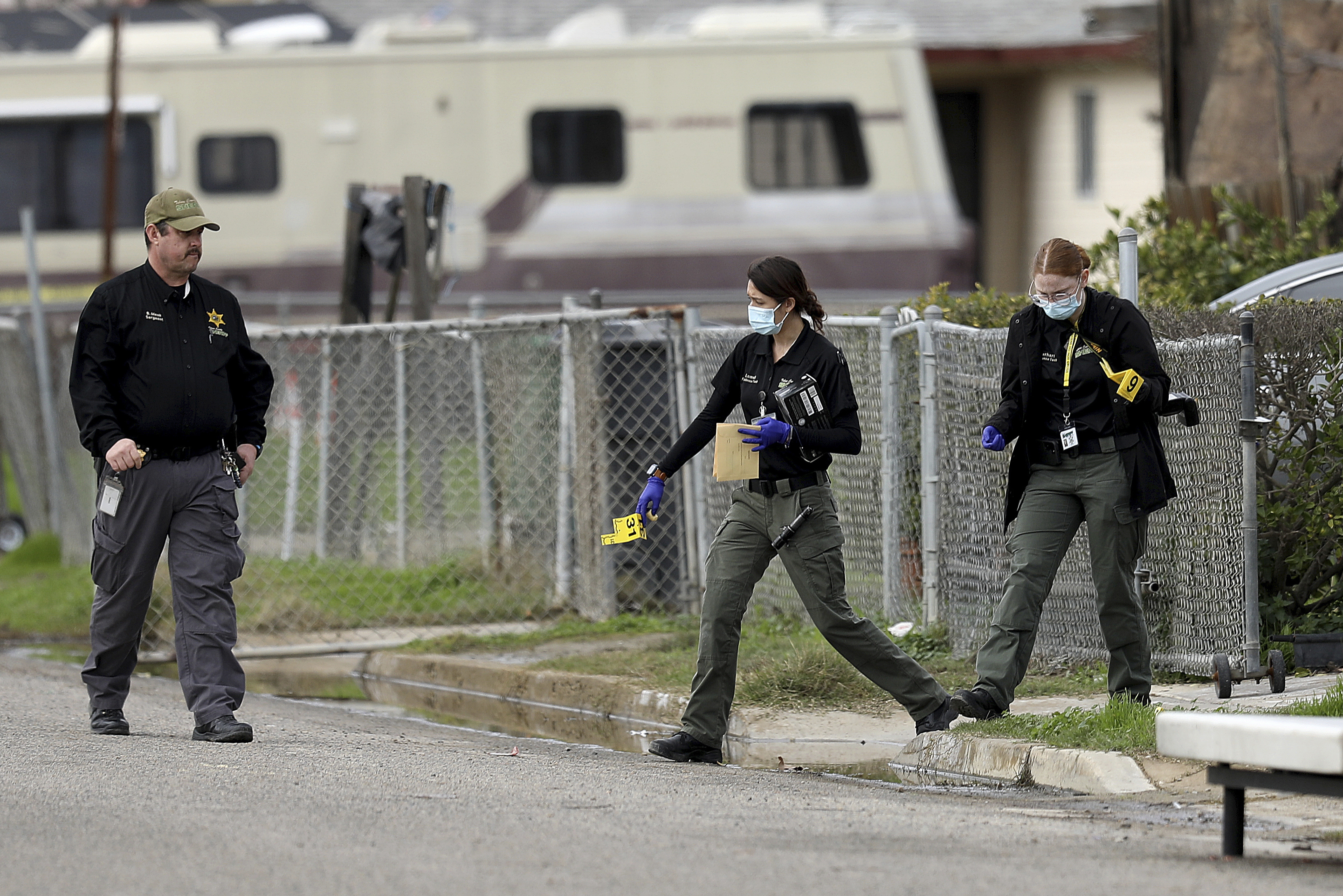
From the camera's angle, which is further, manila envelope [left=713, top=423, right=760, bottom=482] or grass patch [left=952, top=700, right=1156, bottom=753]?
manila envelope [left=713, top=423, right=760, bottom=482]

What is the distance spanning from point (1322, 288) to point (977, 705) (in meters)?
3.20

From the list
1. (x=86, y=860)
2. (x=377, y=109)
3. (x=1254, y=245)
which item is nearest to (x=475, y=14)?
(x=377, y=109)

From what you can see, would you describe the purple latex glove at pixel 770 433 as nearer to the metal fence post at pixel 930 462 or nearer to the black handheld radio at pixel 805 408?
the black handheld radio at pixel 805 408

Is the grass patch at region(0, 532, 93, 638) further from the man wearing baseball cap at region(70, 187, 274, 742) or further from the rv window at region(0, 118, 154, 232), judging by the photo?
the rv window at region(0, 118, 154, 232)

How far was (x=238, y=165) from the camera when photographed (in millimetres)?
18250

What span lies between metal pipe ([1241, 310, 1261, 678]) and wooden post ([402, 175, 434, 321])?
5209 mm

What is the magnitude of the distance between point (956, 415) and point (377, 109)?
10850mm

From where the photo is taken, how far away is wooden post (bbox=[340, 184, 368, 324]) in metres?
11.6

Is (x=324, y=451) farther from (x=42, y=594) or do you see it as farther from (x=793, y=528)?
(x=793, y=528)

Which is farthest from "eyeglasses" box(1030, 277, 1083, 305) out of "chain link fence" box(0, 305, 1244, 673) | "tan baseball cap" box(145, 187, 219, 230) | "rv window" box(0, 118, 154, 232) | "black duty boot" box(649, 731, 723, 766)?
"rv window" box(0, 118, 154, 232)

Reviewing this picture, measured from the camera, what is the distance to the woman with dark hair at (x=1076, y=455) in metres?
6.74

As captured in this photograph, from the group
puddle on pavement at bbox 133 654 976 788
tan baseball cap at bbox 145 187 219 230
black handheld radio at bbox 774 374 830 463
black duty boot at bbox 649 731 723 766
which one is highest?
tan baseball cap at bbox 145 187 219 230

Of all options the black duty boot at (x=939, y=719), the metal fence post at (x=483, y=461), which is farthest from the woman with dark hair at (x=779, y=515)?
the metal fence post at (x=483, y=461)

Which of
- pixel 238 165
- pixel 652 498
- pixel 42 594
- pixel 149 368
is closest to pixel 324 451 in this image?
pixel 42 594
